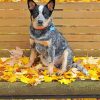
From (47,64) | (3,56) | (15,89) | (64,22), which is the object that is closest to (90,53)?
(64,22)

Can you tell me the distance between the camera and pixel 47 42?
13.5 ft

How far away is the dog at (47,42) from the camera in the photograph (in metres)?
4.00

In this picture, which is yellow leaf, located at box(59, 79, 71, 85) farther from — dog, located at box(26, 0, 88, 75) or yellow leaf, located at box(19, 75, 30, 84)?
yellow leaf, located at box(19, 75, 30, 84)

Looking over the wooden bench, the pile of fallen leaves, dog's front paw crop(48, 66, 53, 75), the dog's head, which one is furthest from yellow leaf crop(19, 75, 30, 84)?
the wooden bench

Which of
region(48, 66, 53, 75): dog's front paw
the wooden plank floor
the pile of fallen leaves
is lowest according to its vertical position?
the wooden plank floor

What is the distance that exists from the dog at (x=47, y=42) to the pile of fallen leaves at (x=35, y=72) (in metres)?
0.08

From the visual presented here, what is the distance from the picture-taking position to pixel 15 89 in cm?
381

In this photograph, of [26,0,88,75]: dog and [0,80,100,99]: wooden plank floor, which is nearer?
[0,80,100,99]: wooden plank floor

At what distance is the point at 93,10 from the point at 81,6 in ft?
0.53

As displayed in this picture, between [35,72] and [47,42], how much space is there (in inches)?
14.0

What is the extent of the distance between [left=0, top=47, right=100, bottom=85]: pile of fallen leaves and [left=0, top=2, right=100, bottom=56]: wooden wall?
0.16 meters

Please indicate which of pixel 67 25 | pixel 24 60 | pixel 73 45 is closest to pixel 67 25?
pixel 67 25

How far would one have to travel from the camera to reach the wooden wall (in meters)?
4.76

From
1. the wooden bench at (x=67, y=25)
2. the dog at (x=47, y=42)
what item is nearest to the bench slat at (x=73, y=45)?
the wooden bench at (x=67, y=25)
